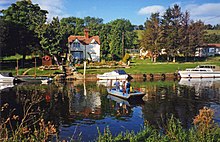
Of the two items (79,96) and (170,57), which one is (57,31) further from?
(170,57)

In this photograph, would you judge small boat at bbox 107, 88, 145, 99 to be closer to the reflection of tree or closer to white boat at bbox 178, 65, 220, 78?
the reflection of tree

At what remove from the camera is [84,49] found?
75375mm

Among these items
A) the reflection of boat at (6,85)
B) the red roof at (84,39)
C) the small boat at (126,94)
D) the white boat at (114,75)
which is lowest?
the reflection of boat at (6,85)

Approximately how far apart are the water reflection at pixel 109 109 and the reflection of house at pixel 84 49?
36817mm

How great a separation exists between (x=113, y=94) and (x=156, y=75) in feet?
81.4

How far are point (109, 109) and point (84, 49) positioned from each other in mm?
49822

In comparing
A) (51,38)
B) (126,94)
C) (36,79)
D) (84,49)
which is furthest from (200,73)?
(51,38)

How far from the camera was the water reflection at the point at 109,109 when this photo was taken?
67.6ft

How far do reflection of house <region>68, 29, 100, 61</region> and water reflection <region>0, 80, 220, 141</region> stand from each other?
36.8m

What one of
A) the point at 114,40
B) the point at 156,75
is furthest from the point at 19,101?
the point at 114,40

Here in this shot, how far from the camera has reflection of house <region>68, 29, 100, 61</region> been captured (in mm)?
74062

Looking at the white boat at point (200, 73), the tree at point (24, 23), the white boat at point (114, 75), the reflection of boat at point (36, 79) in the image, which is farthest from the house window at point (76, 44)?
the white boat at point (200, 73)

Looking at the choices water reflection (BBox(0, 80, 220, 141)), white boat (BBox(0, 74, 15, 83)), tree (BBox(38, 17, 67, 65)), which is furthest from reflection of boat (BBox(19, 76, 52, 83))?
tree (BBox(38, 17, 67, 65))

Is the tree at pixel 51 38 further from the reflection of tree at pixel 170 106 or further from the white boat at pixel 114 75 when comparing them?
the reflection of tree at pixel 170 106
